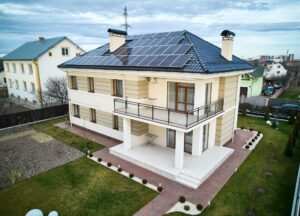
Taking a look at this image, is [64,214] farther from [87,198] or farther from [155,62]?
[155,62]

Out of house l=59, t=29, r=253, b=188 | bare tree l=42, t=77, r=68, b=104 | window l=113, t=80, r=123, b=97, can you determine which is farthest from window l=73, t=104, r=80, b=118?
bare tree l=42, t=77, r=68, b=104

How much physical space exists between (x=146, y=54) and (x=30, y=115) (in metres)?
15.6

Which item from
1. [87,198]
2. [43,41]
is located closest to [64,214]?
[87,198]

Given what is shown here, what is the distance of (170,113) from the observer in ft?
43.5

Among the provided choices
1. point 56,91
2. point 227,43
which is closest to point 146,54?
point 227,43

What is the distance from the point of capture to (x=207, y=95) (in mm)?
13500

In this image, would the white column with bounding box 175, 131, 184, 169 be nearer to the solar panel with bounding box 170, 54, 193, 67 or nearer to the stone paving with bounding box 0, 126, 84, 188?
the solar panel with bounding box 170, 54, 193, 67

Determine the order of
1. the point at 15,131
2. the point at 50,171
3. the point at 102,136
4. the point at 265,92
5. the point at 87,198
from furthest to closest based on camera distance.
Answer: the point at 265,92
the point at 15,131
the point at 102,136
the point at 50,171
the point at 87,198

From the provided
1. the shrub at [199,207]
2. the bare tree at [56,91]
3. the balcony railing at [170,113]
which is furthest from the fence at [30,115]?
the shrub at [199,207]

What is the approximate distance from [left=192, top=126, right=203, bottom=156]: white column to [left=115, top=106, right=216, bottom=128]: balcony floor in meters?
1.25

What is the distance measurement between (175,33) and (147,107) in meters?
7.11

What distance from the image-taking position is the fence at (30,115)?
20.9 metres

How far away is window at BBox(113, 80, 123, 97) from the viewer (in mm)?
16006

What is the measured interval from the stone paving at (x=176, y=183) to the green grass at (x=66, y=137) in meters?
1.01
